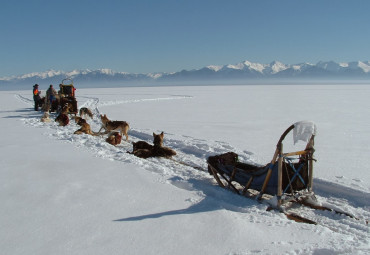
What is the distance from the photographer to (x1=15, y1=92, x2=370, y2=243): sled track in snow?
279cm

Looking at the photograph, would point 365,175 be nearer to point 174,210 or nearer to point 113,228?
point 174,210

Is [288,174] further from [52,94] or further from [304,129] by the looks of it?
[52,94]

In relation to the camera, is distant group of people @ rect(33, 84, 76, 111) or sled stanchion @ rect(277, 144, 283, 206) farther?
distant group of people @ rect(33, 84, 76, 111)

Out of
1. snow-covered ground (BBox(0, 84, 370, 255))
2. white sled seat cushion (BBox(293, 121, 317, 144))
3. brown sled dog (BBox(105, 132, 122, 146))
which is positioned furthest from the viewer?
brown sled dog (BBox(105, 132, 122, 146))

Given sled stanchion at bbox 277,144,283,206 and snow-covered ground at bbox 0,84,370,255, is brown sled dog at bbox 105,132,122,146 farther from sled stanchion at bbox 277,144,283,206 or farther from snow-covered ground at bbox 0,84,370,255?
sled stanchion at bbox 277,144,283,206

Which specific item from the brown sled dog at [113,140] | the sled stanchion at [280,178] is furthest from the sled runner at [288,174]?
the brown sled dog at [113,140]

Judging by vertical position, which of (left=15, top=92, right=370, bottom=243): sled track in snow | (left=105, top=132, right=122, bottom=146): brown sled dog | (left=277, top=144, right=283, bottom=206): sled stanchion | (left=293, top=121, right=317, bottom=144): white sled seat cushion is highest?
(left=293, top=121, right=317, bottom=144): white sled seat cushion

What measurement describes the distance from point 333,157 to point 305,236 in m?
3.23

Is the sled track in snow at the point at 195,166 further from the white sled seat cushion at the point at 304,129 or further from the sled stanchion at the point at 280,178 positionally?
the white sled seat cushion at the point at 304,129

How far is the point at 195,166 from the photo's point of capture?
460cm

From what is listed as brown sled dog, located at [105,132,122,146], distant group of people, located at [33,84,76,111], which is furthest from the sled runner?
distant group of people, located at [33,84,76,111]

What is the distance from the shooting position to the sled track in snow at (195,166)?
9.16ft

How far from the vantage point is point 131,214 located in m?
2.71

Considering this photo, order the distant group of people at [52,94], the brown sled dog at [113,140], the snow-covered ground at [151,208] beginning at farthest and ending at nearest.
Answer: the distant group of people at [52,94] < the brown sled dog at [113,140] < the snow-covered ground at [151,208]
